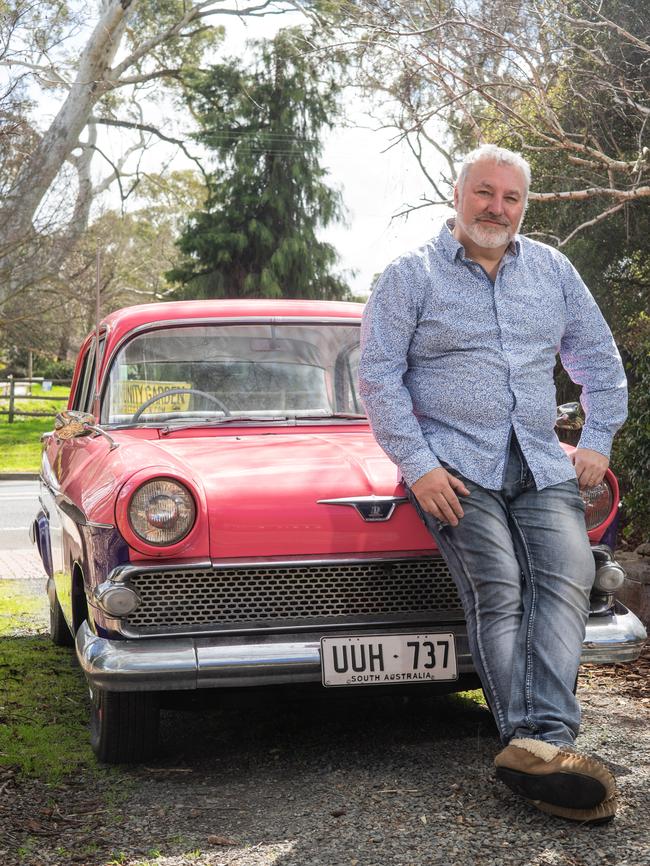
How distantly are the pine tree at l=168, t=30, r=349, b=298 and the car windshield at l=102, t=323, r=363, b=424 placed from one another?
1059 inches

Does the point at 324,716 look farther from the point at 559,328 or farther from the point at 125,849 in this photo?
the point at 559,328

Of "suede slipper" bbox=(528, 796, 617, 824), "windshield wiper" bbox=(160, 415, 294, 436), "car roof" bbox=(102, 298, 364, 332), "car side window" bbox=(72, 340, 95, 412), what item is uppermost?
"car roof" bbox=(102, 298, 364, 332)

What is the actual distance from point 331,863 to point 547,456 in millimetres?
1385

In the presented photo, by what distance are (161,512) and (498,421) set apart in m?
1.09

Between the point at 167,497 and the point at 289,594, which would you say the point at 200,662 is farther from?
the point at 167,497

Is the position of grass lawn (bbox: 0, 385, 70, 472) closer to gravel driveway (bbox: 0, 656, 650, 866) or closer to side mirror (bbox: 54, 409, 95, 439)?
side mirror (bbox: 54, 409, 95, 439)

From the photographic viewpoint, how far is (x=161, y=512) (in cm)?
345

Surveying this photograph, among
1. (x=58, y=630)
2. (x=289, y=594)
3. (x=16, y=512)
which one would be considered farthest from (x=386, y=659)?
(x=16, y=512)

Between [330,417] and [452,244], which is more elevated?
[452,244]

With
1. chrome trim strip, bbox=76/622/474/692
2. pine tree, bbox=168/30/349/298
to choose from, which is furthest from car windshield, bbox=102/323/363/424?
pine tree, bbox=168/30/349/298

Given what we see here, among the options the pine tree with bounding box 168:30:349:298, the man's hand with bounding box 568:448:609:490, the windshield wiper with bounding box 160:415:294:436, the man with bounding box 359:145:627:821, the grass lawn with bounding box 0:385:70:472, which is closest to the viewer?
the man with bounding box 359:145:627:821

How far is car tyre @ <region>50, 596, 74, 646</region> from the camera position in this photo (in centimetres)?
568

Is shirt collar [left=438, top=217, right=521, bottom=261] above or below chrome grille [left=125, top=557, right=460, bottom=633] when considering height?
above

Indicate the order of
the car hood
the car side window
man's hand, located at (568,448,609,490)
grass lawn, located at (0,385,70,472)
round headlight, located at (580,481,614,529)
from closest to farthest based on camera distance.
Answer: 1. the car hood
2. man's hand, located at (568,448,609,490)
3. round headlight, located at (580,481,614,529)
4. the car side window
5. grass lawn, located at (0,385,70,472)
